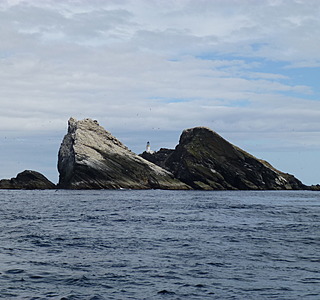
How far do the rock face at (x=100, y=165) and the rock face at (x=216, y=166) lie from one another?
633 centimetres

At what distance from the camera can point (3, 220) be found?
5034 cm

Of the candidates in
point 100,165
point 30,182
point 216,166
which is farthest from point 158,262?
point 30,182

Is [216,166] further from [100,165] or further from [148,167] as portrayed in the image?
[100,165]

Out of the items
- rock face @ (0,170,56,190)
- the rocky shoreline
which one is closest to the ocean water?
the rocky shoreline

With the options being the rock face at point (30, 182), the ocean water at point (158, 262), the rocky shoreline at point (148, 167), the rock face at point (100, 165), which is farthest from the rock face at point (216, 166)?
the ocean water at point (158, 262)

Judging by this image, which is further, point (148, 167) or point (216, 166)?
point (216, 166)

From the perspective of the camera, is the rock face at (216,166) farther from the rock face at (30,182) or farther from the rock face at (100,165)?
the rock face at (30,182)

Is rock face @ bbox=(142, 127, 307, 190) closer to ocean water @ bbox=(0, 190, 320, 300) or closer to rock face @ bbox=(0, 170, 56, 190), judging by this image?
rock face @ bbox=(0, 170, 56, 190)

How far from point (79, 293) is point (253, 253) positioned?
42.8 ft

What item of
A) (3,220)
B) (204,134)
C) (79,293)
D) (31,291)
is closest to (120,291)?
(79,293)

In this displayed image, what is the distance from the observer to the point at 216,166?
592 feet

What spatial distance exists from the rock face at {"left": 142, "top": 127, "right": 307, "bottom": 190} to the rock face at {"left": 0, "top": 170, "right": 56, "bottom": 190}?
45259 mm

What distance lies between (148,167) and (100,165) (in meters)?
19.3

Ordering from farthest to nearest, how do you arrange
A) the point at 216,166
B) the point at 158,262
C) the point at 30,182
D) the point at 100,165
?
the point at 216,166, the point at 30,182, the point at 100,165, the point at 158,262
